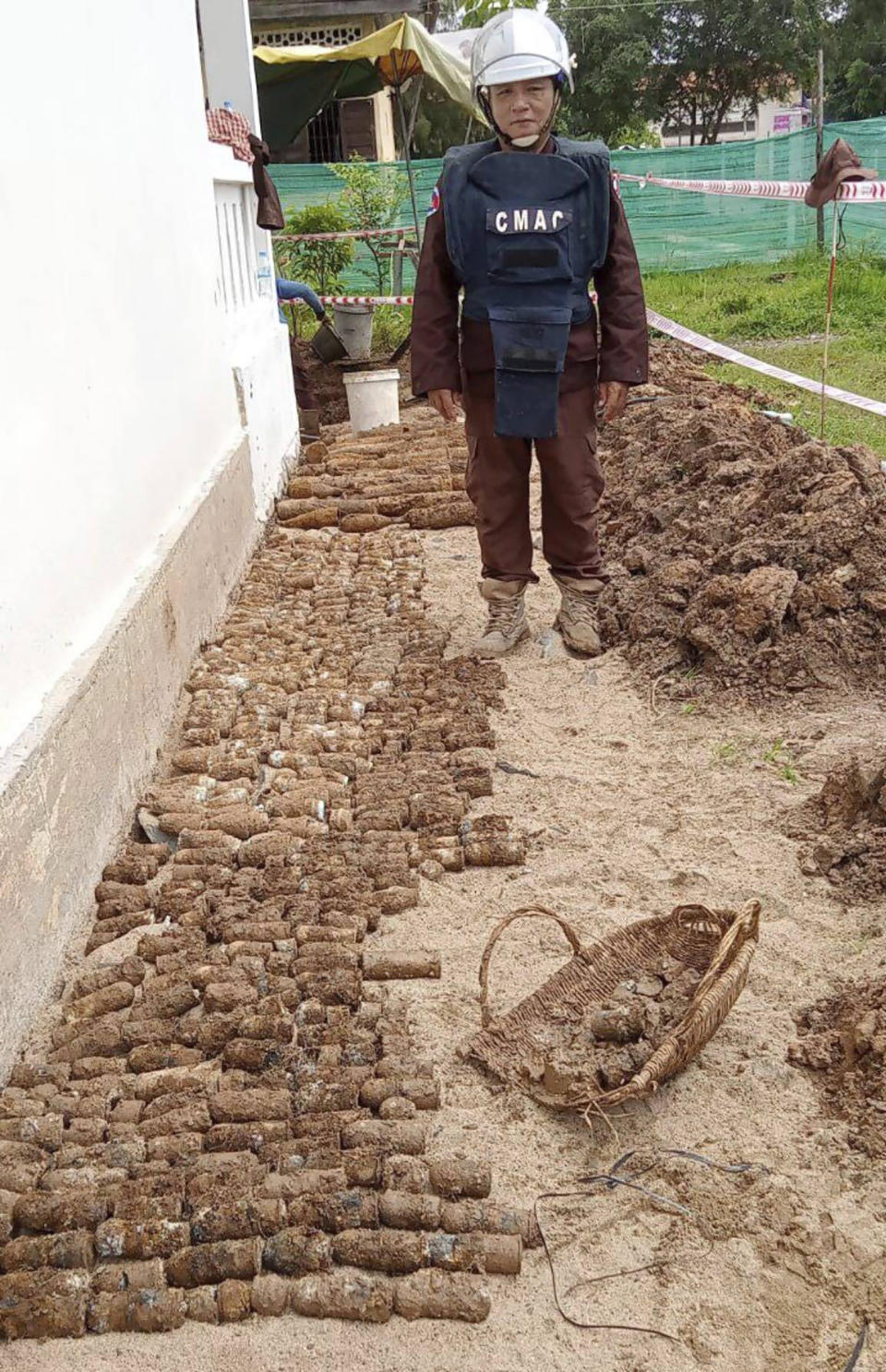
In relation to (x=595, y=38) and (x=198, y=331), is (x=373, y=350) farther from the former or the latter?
(x=595, y=38)

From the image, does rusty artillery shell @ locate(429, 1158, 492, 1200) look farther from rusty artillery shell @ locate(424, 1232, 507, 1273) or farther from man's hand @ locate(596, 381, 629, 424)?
man's hand @ locate(596, 381, 629, 424)

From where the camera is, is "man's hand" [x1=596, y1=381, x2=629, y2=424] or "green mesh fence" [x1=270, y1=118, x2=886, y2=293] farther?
"green mesh fence" [x1=270, y1=118, x2=886, y2=293]

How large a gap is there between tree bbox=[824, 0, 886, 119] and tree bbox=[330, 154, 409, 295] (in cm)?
2178

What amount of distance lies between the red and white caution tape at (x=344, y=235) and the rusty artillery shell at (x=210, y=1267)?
1344 cm

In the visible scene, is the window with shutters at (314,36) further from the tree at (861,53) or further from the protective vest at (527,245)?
the protective vest at (527,245)

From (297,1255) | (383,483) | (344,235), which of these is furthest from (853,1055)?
(344,235)

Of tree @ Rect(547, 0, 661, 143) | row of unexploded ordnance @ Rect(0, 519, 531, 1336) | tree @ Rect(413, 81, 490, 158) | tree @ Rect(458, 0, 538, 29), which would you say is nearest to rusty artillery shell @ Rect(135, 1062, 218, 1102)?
row of unexploded ordnance @ Rect(0, 519, 531, 1336)

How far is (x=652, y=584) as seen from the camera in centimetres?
585

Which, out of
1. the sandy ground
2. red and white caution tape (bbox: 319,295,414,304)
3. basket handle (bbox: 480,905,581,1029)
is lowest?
the sandy ground

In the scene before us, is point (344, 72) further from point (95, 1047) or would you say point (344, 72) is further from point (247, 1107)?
point (247, 1107)

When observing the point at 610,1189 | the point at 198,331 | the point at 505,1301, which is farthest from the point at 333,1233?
the point at 198,331

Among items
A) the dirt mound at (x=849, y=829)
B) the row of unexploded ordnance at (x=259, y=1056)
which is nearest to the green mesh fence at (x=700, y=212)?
the row of unexploded ordnance at (x=259, y=1056)

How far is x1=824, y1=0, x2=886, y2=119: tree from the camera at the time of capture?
3384 centimetres

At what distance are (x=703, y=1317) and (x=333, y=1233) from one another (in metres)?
0.71
